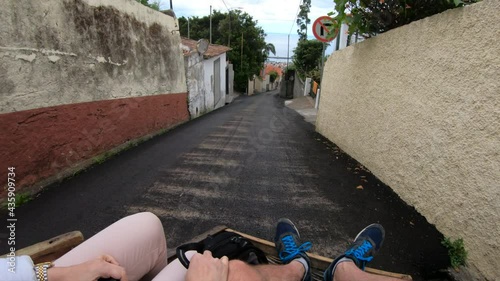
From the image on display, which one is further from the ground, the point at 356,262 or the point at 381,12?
the point at 381,12

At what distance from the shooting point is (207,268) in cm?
135

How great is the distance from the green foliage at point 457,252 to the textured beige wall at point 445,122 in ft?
0.19

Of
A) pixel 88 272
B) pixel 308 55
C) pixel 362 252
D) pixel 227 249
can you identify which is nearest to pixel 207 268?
pixel 227 249

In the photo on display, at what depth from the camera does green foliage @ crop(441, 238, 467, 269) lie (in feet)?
7.54

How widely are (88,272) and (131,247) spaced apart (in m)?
0.34

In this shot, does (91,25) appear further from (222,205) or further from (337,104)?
(337,104)

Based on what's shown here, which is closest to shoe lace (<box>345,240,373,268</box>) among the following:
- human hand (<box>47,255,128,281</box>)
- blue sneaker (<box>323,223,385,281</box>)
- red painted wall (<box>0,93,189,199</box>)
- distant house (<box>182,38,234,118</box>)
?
blue sneaker (<box>323,223,385,281</box>)

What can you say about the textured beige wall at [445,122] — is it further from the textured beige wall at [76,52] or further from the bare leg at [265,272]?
the textured beige wall at [76,52]

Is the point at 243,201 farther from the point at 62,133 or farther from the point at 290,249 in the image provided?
the point at 62,133

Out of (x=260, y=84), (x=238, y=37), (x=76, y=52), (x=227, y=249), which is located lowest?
(x=260, y=84)

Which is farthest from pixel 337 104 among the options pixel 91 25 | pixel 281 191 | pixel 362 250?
pixel 91 25

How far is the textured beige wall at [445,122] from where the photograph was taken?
216 cm

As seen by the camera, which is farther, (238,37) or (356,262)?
(238,37)

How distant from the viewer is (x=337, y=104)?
6.15 meters
